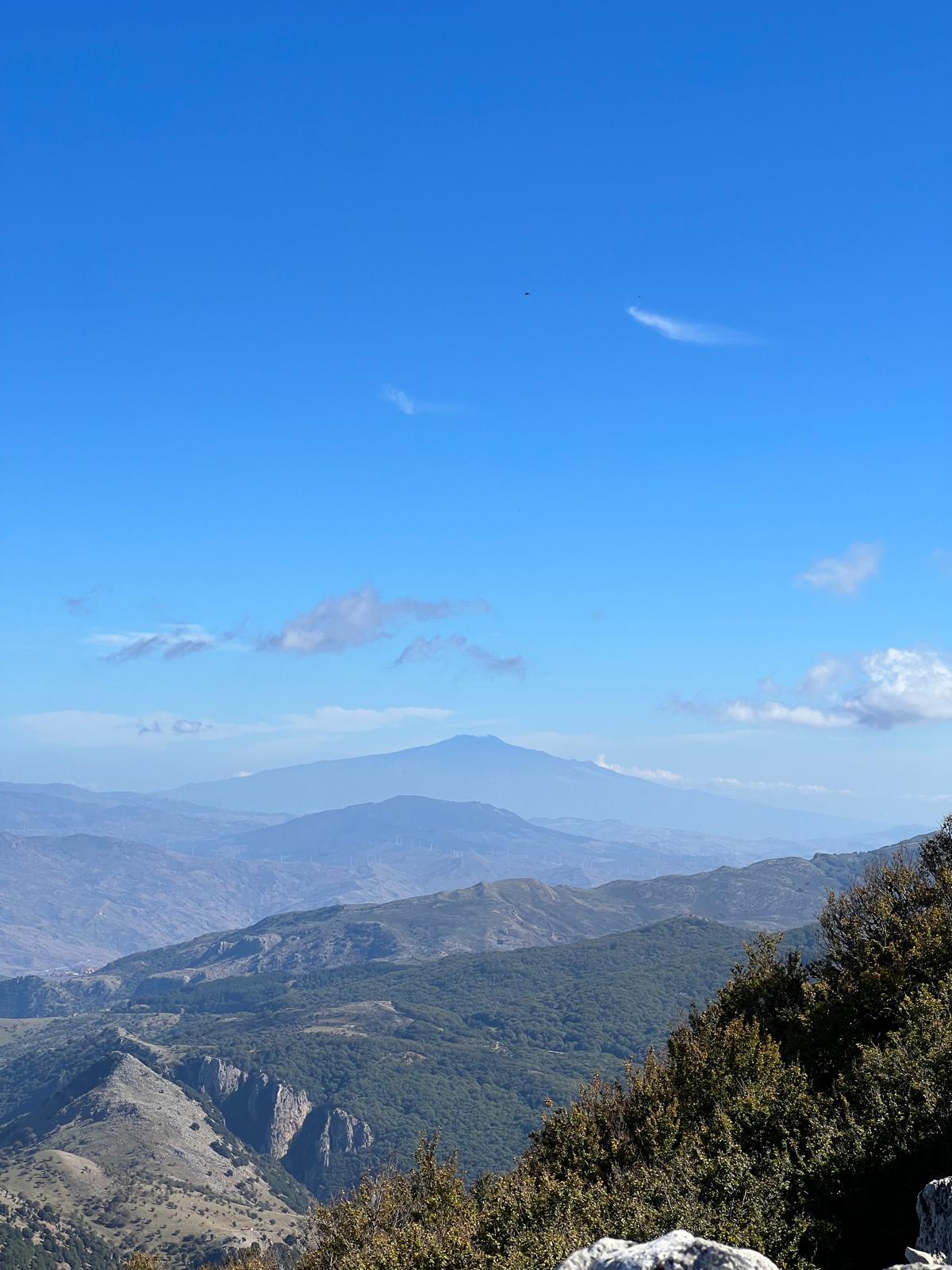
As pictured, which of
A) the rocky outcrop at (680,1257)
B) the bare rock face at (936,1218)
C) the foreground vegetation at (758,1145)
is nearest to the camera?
the rocky outcrop at (680,1257)

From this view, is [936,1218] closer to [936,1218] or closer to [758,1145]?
[936,1218]

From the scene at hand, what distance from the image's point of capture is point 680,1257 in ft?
61.4

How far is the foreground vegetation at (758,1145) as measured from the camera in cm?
2569

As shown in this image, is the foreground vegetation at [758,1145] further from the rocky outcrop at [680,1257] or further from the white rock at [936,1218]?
the rocky outcrop at [680,1257]

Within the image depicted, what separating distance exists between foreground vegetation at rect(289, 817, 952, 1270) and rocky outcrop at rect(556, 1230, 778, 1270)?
17.0 ft

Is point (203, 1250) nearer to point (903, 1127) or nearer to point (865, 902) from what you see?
point (865, 902)

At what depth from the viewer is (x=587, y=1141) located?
35.8 metres

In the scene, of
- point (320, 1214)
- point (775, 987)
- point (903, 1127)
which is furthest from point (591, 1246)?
point (775, 987)

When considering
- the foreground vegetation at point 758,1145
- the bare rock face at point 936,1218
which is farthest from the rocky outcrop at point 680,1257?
the foreground vegetation at point 758,1145

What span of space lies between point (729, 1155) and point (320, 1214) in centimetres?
2183

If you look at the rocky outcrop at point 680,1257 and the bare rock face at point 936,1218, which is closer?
the rocky outcrop at point 680,1257

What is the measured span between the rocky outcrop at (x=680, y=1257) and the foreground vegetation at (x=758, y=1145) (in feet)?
17.0

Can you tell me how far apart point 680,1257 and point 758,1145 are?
14419 mm

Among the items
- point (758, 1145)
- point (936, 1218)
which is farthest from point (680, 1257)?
point (758, 1145)
